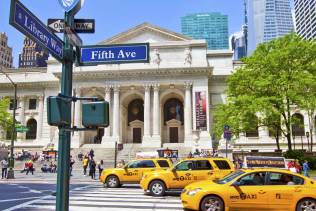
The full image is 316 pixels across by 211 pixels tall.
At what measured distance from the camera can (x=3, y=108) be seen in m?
53.2

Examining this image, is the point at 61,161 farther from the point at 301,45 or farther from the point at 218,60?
the point at 218,60

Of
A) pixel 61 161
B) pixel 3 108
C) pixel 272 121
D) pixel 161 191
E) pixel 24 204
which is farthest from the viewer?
pixel 3 108

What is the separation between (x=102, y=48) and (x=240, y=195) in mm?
7008

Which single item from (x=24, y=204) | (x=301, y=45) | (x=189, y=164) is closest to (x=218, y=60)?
(x=301, y=45)

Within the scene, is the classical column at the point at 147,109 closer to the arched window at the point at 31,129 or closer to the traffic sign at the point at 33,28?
the arched window at the point at 31,129

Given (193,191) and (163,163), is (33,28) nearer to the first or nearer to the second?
(193,191)

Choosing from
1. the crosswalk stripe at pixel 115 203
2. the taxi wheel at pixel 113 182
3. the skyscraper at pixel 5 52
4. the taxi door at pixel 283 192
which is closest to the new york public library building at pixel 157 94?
the taxi wheel at pixel 113 182

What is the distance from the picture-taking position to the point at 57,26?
6.24 metres

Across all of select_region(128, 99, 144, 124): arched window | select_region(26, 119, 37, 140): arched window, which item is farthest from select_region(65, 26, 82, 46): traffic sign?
select_region(26, 119, 37, 140): arched window

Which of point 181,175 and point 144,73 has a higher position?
point 144,73

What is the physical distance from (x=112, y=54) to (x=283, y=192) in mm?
7589

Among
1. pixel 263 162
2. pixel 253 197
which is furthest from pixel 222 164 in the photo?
pixel 253 197

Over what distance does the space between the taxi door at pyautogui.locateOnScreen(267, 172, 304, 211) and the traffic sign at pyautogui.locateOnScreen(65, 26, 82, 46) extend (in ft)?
25.9

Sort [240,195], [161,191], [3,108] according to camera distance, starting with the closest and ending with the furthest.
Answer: [240,195], [161,191], [3,108]
